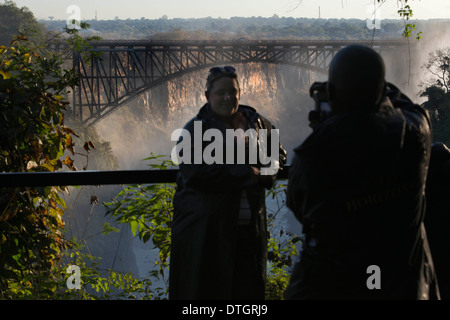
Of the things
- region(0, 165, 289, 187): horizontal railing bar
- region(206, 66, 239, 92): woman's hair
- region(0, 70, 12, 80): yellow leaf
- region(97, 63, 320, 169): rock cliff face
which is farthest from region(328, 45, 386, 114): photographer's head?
region(97, 63, 320, 169): rock cliff face

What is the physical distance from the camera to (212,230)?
90.4 inches

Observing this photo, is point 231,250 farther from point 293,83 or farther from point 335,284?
point 293,83

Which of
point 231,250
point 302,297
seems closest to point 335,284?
point 302,297

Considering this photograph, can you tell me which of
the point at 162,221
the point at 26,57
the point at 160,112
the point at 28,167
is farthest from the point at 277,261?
the point at 160,112

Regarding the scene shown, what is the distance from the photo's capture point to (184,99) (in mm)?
69000

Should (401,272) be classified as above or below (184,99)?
above

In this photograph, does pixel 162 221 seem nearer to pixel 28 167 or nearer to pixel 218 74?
pixel 28 167

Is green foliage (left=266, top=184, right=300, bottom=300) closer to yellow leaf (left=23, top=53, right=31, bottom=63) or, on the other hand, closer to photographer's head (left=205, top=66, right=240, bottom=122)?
photographer's head (left=205, top=66, right=240, bottom=122)

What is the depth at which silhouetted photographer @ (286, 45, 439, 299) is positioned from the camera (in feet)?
5.28

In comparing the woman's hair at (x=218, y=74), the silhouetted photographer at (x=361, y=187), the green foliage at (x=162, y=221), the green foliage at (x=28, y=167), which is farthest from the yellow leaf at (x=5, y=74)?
the silhouetted photographer at (x=361, y=187)

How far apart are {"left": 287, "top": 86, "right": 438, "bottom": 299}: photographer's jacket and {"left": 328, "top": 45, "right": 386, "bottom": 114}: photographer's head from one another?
0.04m

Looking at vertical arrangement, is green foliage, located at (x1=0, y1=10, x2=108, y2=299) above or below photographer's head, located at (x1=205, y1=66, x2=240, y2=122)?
below

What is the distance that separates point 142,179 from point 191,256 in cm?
53

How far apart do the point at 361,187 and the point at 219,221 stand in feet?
2.63
